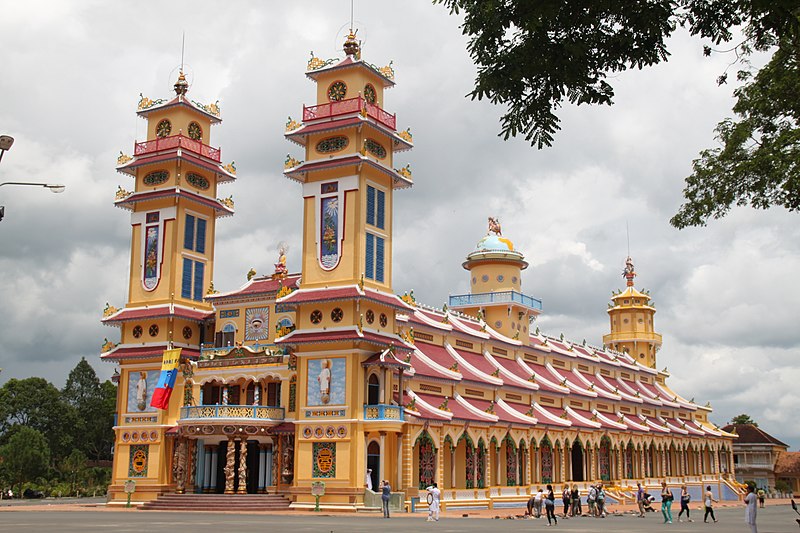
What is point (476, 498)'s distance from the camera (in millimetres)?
46500

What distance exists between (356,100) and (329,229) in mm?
6306

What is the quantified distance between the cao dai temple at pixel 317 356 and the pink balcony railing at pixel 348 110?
108mm

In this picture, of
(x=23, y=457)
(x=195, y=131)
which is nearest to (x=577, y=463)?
(x=195, y=131)

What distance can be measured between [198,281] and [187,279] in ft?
2.77

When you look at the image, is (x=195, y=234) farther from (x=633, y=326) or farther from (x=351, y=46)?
(x=633, y=326)

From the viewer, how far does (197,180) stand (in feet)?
166

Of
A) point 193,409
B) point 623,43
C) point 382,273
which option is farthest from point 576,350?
point 623,43

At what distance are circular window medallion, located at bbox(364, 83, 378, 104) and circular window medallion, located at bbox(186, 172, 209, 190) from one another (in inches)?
451

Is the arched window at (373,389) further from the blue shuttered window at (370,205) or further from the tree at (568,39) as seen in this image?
the tree at (568,39)

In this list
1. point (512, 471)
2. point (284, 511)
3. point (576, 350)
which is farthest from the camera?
point (576, 350)

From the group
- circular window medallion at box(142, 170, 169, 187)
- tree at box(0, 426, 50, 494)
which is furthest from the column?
tree at box(0, 426, 50, 494)

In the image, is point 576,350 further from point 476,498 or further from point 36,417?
point 36,417

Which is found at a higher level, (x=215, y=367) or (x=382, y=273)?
(x=382, y=273)

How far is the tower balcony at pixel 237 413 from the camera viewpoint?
1672 inches
